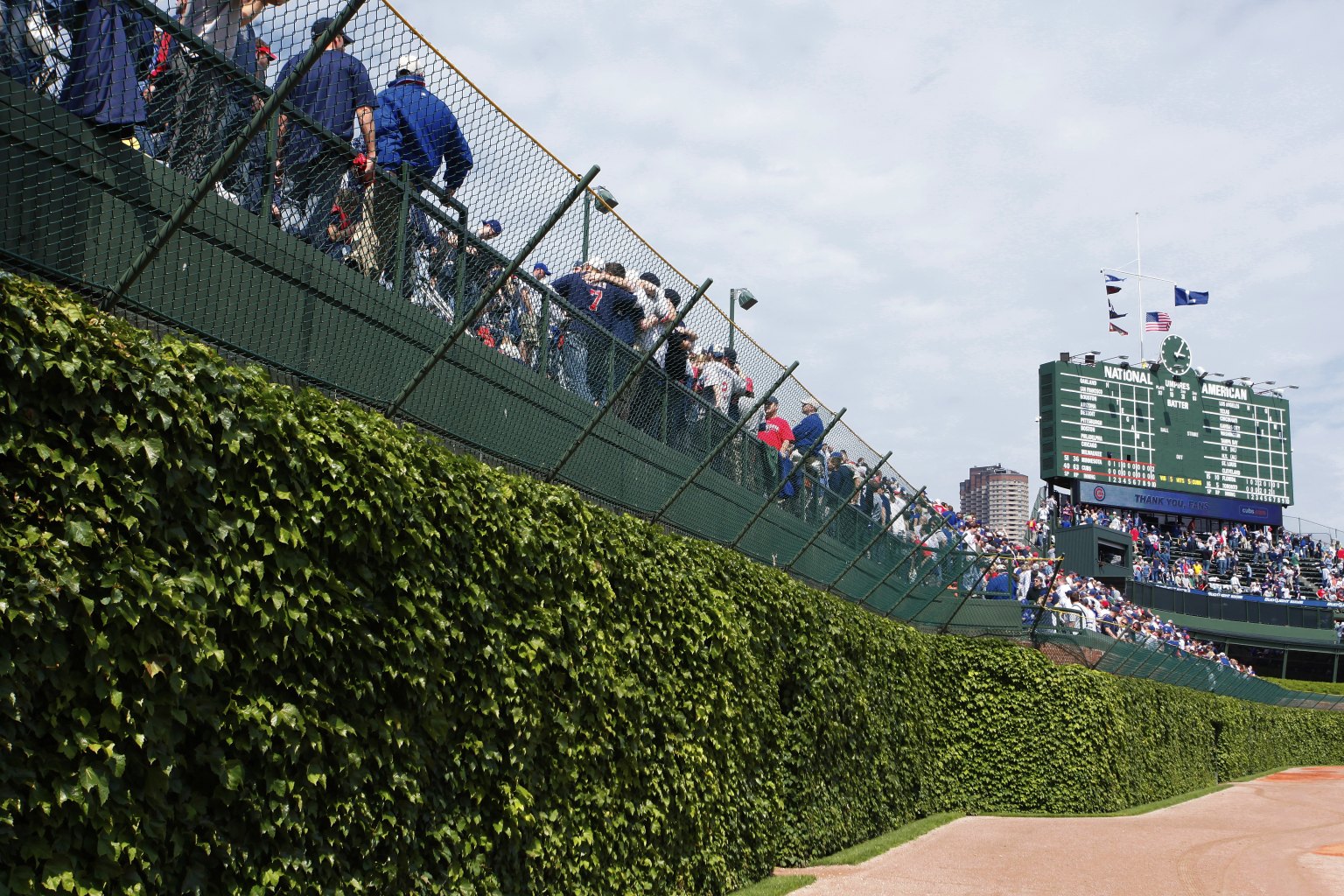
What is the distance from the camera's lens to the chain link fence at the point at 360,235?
4.50 m

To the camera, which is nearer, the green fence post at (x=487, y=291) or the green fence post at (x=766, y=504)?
the green fence post at (x=487, y=291)

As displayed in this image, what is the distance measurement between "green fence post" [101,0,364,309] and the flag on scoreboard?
56186 millimetres

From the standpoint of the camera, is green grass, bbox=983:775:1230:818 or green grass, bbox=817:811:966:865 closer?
green grass, bbox=817:811:966:865

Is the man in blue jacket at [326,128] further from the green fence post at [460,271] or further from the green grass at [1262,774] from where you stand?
the green grass at [1262,774]

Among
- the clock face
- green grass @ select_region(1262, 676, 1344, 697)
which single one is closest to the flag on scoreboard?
the clock face

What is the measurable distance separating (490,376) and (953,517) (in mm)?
18354

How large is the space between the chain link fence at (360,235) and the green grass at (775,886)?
299 cm

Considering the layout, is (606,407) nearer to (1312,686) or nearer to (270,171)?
(270,171)

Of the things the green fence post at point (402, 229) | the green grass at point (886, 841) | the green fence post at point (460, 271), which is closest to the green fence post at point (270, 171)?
the green fence post at point (402, 229)

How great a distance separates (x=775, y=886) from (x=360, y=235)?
20.4 ft

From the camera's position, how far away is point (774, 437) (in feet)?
38.1

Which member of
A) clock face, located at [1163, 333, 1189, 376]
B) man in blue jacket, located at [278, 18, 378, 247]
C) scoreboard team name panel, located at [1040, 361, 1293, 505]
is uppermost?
clock face, located at [1163, 333, 1189, 376]

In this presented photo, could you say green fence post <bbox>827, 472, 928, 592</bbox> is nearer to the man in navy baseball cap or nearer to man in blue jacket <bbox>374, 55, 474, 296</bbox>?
man in blue jacket <bbox>374, 55, 474, 296</bbox>

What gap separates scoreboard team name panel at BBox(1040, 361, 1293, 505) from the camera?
170 feet
